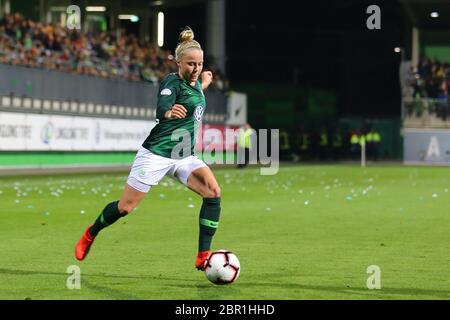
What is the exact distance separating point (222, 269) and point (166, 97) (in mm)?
1745

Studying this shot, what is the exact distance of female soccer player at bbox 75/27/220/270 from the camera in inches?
420

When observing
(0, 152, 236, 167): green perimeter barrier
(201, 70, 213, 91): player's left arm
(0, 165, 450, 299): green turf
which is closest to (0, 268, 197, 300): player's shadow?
(0, 165, 450, 299): green turf

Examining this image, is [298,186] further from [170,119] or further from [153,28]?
[153,28]

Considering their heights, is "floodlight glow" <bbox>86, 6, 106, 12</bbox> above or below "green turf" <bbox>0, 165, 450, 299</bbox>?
above

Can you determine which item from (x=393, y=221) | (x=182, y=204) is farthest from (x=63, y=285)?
Answer: (x=182, y=204)

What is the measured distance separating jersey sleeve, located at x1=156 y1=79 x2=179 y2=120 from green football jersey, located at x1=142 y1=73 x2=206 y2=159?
6 centimetres

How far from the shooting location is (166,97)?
34.4ft

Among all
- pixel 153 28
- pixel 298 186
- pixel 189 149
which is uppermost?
pixel 153 28

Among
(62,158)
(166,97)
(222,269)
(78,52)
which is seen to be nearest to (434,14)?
(78,52)

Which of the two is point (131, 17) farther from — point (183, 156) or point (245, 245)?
point (183, 156)

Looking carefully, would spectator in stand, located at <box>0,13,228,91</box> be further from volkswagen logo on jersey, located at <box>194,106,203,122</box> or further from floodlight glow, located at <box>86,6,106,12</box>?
volkswagen logo on jersey, located at <box>194,106,203,122</box>
